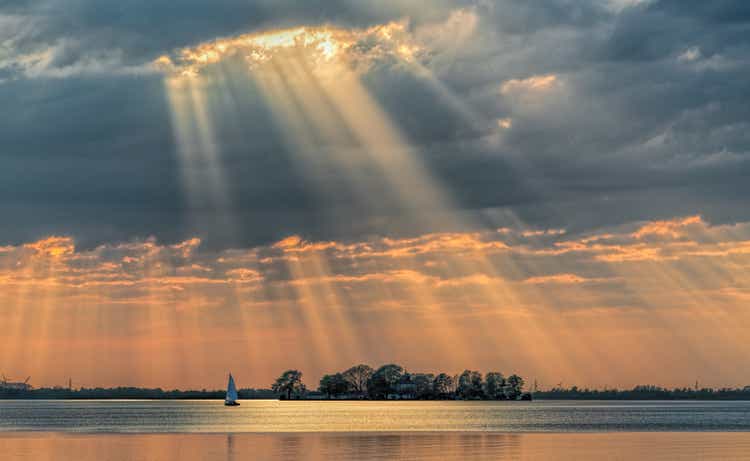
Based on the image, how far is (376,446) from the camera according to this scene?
12862 cm

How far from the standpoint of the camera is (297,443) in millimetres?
135500

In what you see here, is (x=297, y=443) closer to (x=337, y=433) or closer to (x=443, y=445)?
(x=443, y=445)

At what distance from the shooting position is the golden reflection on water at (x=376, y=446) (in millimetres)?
111625

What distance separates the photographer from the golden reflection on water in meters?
112

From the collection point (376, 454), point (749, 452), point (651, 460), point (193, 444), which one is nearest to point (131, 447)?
point (193, 444)

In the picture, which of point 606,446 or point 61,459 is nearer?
point 61,459

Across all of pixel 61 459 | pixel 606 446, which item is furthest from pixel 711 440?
pixel 61 459

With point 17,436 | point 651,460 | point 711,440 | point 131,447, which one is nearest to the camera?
A: point 651,460

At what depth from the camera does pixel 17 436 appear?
158 m

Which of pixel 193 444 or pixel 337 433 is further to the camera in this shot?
pixel 337 433

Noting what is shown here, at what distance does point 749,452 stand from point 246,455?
57.3 meters

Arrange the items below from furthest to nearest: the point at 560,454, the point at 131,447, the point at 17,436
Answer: the point at 17,436 < the point at 131,447 < the point at 560,454

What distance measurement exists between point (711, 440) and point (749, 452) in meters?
29.3

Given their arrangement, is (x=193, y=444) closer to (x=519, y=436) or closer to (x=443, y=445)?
(x=443, y=445)
